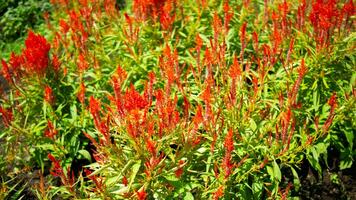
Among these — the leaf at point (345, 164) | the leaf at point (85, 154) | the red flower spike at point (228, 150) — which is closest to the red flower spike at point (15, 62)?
the leaf at point (85, 154)

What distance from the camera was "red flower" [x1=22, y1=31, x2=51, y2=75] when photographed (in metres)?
4.13

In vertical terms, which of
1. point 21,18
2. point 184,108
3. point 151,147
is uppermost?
point 21,18

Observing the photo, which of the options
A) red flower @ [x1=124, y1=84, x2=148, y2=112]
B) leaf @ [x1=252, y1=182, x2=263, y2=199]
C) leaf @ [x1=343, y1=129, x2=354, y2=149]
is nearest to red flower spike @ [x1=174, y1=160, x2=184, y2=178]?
red flower @ [x1=124, y1=84, x2=148, y2=112]

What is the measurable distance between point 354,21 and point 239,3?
4.99 ft

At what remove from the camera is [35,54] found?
4.13 metres

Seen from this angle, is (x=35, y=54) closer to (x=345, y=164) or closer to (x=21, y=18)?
(x=345, y=164)

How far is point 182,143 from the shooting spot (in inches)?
130

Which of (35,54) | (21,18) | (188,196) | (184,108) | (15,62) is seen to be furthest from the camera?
(21,18)

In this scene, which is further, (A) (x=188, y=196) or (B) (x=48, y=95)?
(B) (x=48, y=95)

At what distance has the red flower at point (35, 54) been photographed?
4130 mm

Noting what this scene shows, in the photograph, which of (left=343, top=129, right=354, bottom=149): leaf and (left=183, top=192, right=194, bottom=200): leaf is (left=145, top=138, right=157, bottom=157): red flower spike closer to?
(left=183, top=192, right=194, bottom=200): leaf

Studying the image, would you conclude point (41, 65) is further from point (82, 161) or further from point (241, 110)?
point (241, 110)

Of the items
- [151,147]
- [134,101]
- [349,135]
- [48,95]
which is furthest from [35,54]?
[349,135]

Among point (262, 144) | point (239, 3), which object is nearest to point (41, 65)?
point (262, 144)
